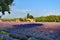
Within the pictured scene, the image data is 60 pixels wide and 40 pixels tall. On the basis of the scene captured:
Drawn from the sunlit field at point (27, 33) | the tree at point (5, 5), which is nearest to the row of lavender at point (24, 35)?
the sunlit field at point (27, 33)

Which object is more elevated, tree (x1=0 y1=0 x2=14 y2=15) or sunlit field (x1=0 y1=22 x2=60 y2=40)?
tree (x1=0 y1=0 x2=14 y2=15)

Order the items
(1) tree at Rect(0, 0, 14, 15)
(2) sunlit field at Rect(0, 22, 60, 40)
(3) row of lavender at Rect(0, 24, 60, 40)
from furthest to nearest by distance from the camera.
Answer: (1) tree at Rect(0, 0, 14, 15)
(2) sunlit field at Rect(0, 22, 60, 40)
(3) row of lavender at Rect(0, 24, 60, 40)

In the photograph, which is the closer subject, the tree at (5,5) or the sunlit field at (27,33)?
the sunlit field at (27,33)

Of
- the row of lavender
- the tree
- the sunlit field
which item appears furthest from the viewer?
the tree

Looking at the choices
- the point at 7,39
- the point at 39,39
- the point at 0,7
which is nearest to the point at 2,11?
the point at 0,7

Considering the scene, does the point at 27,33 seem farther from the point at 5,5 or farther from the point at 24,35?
the point at 5,5

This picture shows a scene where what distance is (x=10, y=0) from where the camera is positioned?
1597cm

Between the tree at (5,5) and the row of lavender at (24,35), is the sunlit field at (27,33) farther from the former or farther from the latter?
the tree at (5,5)

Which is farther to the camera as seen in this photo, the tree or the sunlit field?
the tree

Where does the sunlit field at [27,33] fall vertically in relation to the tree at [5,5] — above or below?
below

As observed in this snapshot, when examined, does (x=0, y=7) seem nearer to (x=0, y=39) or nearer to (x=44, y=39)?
(x=44, y=39)

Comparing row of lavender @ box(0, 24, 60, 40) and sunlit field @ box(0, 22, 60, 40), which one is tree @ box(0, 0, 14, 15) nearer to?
sunlit field @ box(0, 22, 60, 40)

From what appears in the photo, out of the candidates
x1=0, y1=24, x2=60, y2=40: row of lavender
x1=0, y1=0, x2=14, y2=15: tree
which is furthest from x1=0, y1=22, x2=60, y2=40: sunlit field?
x1=0, y1=0, x2=14, y2=15: tree

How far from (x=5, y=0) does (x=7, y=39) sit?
9463 millimetres
